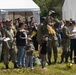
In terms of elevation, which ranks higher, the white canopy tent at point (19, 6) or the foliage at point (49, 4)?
the white canopy tent at point (19, 6)

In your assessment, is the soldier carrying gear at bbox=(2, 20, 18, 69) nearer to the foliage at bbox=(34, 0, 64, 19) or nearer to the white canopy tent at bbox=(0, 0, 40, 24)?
the white canopy tent at bbox=(0, 0, 40, 24)

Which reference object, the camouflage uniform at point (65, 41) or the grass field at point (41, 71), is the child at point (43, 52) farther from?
the camouflage uniform at point (65, 41)

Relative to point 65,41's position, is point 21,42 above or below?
above

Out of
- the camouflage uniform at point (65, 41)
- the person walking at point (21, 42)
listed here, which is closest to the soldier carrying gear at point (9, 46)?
the person walking at point (21, 42)

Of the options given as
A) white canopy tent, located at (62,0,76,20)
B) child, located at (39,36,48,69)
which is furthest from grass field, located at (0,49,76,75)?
white canopy tent, located at (62,0,76,20)

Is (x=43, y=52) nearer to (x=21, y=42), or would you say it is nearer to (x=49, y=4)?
(x=21, y=42)

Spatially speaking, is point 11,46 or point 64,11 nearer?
point 11,46

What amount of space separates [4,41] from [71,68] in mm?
2548

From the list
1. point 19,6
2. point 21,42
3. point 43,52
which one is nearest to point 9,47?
point 21,42

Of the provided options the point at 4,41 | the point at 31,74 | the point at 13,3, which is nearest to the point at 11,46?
the point at 4,41

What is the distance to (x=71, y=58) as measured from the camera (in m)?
16.3

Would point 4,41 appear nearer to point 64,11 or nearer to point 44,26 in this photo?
point 44,26

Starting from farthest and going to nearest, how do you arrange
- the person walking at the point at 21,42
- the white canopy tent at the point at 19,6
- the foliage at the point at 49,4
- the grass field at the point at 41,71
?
the foliage at the point at 49,4
the white canopy tent at the point at 19,6
the person walking at the point at 21,42
the grass field at the point at 41,71

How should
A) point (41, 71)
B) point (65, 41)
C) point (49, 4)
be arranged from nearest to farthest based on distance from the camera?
1. point (41, 71)
2. point (65, 41)
3. point (49, 4)
